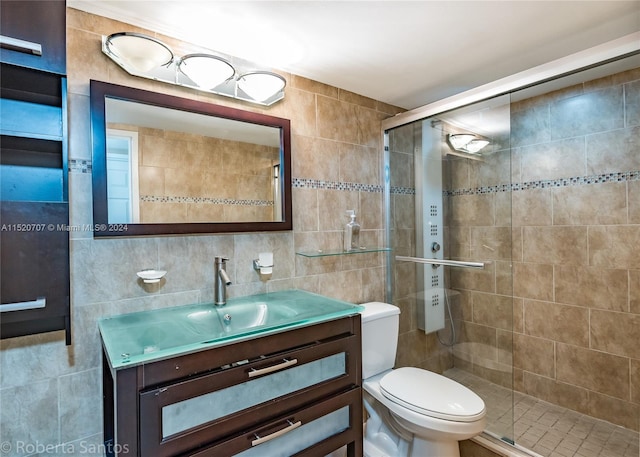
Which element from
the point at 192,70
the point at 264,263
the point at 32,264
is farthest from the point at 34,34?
the point at 264,263

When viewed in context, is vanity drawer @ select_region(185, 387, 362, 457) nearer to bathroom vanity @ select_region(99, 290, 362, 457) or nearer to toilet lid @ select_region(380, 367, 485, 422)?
bathroom vanity @ select_region(99, 290, 362, 457)

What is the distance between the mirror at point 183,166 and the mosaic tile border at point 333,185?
11 cm

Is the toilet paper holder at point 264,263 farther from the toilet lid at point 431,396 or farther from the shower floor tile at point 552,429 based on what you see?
the shower floor tile at point 552,429

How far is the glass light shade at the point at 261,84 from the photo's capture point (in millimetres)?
1636

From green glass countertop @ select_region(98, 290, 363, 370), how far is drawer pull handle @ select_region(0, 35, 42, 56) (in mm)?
963

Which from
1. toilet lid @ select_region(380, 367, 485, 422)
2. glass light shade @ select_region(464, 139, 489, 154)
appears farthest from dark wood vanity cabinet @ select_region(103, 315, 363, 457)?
glass light shade @ select_region(464, 139, 489, 154)

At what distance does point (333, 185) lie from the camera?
2.04 meters

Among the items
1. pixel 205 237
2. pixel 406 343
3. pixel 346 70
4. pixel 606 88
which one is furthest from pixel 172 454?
pixel 606 88

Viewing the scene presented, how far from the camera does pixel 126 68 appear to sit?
136cm

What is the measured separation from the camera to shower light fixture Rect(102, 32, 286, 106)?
132 centimetres

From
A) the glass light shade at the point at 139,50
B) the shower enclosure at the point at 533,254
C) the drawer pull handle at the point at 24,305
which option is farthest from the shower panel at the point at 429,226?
the drawer pull handle at the point at 24,305

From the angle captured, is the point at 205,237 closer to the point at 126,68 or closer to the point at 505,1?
the point at 126,68

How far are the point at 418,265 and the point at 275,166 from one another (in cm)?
123

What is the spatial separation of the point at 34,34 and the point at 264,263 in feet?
4.01
